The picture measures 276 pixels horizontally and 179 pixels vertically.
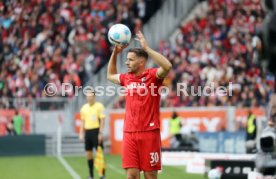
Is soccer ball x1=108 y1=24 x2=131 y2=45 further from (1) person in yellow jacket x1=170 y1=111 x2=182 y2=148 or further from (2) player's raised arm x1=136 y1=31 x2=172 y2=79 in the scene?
(1) person in yellow jacket x1=170 y1=111 x2=182 y2=148

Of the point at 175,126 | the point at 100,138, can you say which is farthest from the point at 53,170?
the point at 175,126

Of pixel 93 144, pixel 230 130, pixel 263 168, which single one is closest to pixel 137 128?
pixel 263 168

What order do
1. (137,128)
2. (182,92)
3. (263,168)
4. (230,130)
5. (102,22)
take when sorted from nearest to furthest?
1. (263,168)
2. (137,128)
3. (230,130)
4. (182,92)
5. (102,22)

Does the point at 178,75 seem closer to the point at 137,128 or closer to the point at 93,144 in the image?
the point at 93,144

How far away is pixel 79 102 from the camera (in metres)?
32.2

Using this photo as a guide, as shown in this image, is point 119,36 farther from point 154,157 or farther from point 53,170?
point 53,170

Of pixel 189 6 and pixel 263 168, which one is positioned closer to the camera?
pixel 263 168

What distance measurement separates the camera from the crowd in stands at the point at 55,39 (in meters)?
32.6

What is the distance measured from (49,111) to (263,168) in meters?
24.2

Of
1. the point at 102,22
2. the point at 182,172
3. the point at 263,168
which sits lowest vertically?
the point at 182,172

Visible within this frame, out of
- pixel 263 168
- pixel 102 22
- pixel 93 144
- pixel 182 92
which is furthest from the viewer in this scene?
pixel 102 22

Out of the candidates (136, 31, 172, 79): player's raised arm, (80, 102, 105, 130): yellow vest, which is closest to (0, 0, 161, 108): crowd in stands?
(80, 102, 105, 130): yellow vest

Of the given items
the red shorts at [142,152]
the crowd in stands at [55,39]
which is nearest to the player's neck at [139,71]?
the red shorts at [142,152]

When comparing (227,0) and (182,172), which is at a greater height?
(227,0)
